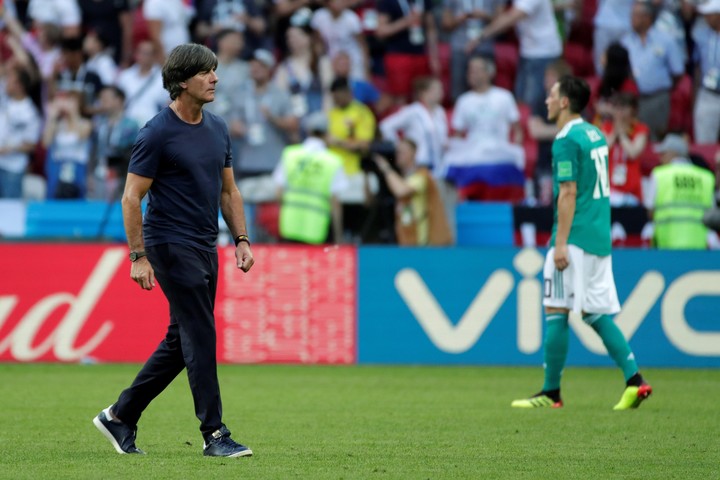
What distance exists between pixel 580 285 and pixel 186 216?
398 centimetres

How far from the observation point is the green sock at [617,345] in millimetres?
10156

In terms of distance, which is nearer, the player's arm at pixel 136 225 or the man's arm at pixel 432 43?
the player's arm at pixel 136 225

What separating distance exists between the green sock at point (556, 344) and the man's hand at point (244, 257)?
11.7 ft

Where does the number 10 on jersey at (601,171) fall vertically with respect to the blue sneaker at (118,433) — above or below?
above

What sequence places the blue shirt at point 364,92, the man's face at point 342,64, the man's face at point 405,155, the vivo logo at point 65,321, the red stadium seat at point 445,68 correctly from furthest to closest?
1. the red stadium seat at point 445,68
2. the blue shirt at point 364,92
3. the man's face at point 342,64
4. the man's face at point 405,155
5. the vivo logo at point 65,321

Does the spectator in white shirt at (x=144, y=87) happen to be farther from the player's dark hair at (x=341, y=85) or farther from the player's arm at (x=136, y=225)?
the player's arm at (x=136, y=225)

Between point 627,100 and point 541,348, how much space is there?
11.1 feet

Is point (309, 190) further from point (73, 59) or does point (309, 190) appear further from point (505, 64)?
point (73, 59)

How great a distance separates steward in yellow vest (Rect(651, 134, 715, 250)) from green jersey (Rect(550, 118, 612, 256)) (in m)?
5.27

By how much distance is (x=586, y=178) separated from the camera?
1014 cm

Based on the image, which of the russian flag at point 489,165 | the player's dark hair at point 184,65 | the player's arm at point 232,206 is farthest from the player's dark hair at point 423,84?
the player's dark hair at point 184,65

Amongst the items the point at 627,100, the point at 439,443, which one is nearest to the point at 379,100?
the point at 627,100

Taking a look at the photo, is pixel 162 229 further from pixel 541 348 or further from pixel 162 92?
pixel 162 92

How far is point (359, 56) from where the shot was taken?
18.7 meters
